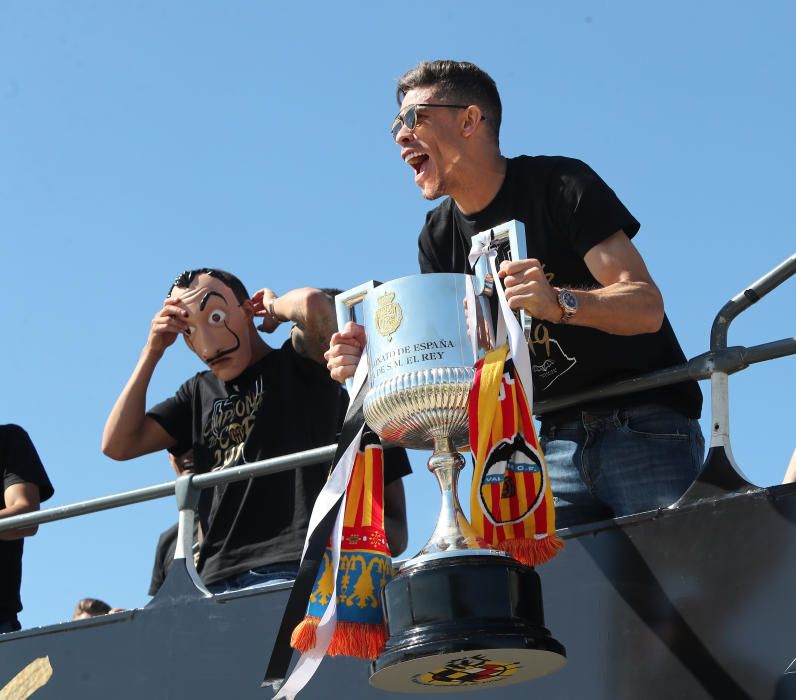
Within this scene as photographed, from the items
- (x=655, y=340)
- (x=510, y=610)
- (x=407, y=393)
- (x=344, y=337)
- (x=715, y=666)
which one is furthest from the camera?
(x=655, y=340)

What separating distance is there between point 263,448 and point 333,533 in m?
1.36

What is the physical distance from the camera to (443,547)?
3.00 metres

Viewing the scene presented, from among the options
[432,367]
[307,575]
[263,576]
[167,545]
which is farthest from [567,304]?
[167,545]

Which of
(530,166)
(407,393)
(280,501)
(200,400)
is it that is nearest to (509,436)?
(407,393)

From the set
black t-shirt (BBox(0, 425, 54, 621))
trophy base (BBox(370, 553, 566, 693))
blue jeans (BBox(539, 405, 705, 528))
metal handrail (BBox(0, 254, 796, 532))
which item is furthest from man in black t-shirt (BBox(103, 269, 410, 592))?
trophy base (BBox(370, 553, 566, 693))

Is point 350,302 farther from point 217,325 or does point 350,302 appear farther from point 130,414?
point 130,414

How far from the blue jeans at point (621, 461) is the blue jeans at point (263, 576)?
3.26ft

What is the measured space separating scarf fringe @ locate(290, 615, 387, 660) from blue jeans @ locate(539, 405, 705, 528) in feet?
2.69

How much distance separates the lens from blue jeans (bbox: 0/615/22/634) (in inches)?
206

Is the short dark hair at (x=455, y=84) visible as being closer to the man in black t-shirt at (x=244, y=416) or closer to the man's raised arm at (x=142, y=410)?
the man in black t-shirt at (x=244, y=416)

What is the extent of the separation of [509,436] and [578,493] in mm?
748

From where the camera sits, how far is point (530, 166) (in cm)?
392

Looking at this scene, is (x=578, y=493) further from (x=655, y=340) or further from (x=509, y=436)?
(x=509, y=436)

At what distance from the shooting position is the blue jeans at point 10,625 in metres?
5.22
